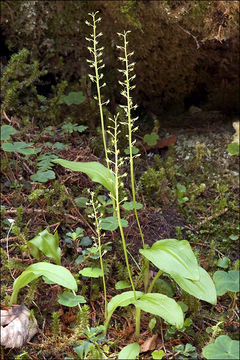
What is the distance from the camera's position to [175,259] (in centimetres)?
223

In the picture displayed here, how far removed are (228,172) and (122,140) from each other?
0.96 metres

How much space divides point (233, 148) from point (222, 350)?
2.13 meters

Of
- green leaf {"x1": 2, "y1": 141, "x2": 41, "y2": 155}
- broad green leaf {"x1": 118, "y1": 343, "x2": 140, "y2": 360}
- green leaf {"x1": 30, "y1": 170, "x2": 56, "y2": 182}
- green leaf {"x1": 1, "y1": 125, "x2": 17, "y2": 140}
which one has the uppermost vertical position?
green leaf {"x1": 1, "y1": 125, "x2": 17, "y2": 140}

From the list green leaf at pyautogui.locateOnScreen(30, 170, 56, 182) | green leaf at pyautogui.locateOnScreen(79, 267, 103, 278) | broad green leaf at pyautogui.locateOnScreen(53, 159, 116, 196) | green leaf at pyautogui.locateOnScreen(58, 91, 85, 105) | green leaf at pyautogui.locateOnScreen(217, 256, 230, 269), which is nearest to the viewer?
green leaf at pyautogui.locateOnScreen(79, 267, 103, 278)

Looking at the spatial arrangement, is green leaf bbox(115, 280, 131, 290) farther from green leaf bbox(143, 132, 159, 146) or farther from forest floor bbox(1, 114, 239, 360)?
green leaf bbox(143, 132, 159, 146)

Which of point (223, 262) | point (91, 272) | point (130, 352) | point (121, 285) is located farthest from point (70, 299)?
point (223, 262)

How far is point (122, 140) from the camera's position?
11.9 ft

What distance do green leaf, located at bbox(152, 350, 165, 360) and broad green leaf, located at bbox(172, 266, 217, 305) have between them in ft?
1.16

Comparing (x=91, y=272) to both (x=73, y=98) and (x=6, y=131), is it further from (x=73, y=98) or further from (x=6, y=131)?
(x=73, y=98)

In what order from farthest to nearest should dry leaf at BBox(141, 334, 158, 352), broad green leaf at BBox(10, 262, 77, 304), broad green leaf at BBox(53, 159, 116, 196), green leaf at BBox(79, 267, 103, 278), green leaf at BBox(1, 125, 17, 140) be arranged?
green leaf at BBox(1, 125, 17, 140)
broad green leaf at BBox(53, 159, 116, 196)
green leaf at BBox(79, 267, 103, 278)
dry leaf at BBox(141, 334, 158, 352)
broad green leaf at BBox(10, 262, 77, 304)

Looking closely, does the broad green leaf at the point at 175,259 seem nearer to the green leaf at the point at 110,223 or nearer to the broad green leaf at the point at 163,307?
the broad green leaf at the point at 163,307

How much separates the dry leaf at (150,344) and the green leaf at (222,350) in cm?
34

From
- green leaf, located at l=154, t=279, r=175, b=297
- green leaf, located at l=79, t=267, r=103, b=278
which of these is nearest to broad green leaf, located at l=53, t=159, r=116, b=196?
green leaf, located at l=79, t=267, r=103, b=278

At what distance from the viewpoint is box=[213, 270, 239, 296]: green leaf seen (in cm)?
248
